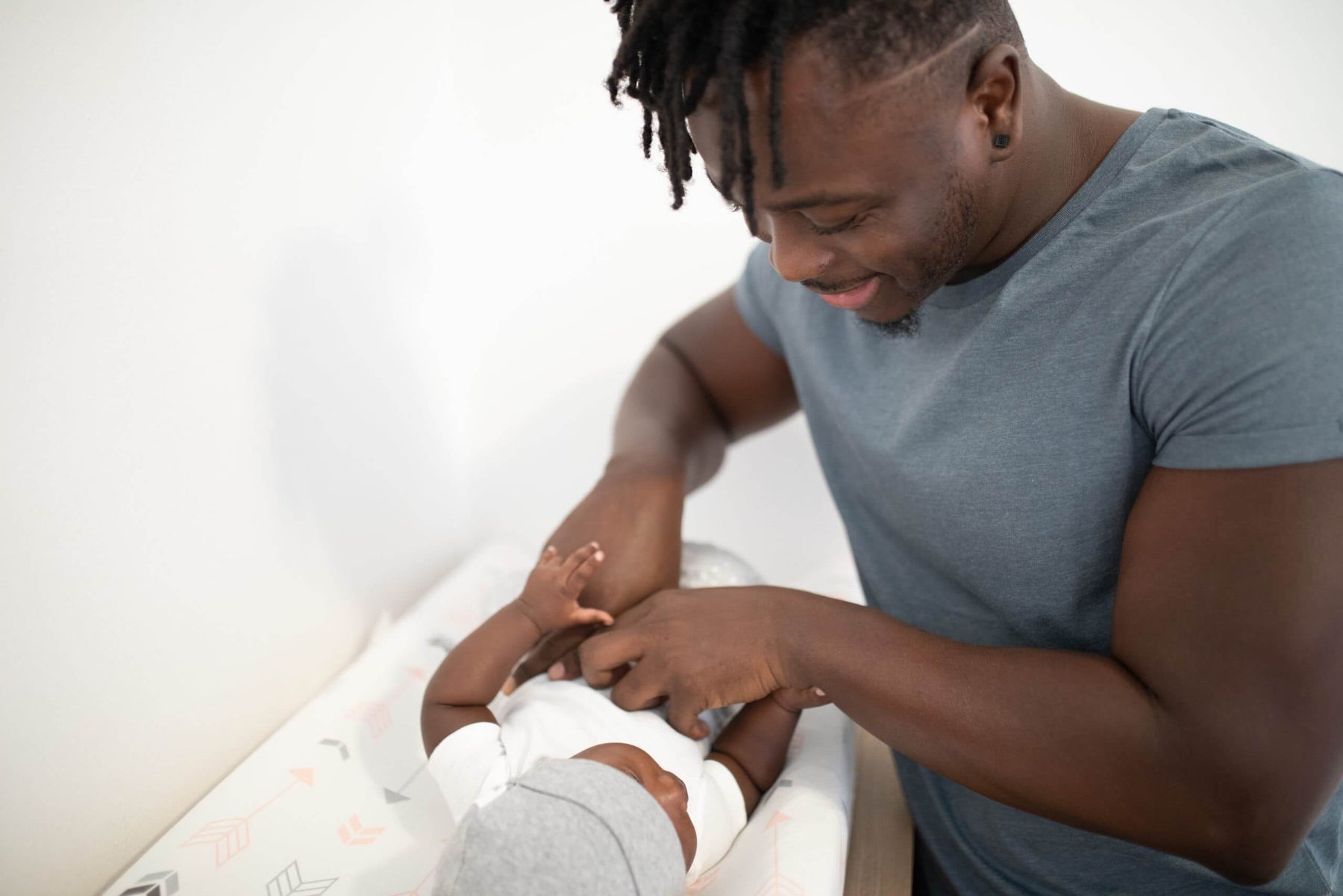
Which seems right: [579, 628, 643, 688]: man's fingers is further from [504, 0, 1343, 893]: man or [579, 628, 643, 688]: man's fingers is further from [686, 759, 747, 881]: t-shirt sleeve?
[686, 759, 747, 881]: t-shirt sleeve

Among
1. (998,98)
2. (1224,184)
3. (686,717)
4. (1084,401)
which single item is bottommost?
(686,717)

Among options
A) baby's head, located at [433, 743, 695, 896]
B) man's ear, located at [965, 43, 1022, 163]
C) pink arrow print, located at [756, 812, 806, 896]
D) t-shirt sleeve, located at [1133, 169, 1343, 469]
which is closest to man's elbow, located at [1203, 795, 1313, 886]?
t-shirt sleeve, located at [1133, 169, 1343, 469]

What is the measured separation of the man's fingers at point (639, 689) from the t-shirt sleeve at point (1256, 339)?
568 mm

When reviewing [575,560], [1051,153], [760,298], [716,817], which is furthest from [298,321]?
[1051,153]

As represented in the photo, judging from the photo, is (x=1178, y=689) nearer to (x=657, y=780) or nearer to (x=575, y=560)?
(x=657, y=780)

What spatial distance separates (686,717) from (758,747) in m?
0.12

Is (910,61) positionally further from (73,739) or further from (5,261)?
(73,739)

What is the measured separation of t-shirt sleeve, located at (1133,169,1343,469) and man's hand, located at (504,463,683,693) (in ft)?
2.00

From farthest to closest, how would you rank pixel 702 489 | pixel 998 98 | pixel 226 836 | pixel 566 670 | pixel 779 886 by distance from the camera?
1. pixel 702 489
2. pixel 566 670
3. pixel 226 836
4. pixel 779 886
5. pixel 998 98

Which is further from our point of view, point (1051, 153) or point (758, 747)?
point (758, 747)

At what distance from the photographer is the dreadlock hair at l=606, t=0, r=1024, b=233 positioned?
0.70 m

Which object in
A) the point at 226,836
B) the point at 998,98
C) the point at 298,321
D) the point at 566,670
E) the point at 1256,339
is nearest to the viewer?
the point at 1256,339

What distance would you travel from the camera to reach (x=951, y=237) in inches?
32.2

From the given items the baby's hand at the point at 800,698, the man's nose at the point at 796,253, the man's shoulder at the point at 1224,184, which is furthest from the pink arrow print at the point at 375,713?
the man's shoulder at the point at 1224,184
